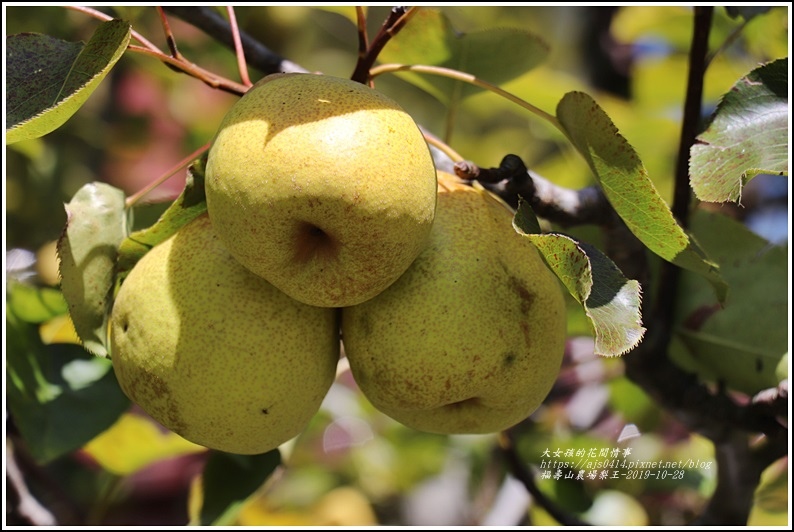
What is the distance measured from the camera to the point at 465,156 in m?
2.07

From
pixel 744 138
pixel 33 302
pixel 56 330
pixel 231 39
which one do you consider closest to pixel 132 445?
pixel 56 330

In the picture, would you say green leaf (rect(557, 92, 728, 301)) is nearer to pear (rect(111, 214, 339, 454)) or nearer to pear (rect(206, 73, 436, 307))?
pear (rect(206, 73, 436, 307))

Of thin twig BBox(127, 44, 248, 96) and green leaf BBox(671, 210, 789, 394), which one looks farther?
green leaf BBox(671, 210, 789, 394)

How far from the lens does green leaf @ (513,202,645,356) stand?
→ 67cm

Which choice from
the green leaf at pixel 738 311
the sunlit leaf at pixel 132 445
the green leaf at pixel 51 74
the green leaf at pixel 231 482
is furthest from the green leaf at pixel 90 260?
the green leaf at pixel 738 311

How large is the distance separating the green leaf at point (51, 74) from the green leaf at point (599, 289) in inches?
16.4

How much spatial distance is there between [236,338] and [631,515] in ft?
3.69

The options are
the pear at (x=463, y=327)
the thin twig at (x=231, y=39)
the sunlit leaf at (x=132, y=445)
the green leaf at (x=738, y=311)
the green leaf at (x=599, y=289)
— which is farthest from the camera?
the sunlit leaf at (x=132, y=445)

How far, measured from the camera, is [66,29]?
76.0 inches

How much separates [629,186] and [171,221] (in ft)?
1.58

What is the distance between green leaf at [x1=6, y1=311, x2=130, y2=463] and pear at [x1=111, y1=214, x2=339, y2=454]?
1.02 ft

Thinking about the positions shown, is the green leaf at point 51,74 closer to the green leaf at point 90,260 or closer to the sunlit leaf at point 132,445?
the green leaf at point 90,260

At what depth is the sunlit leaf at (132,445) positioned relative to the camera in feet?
4.41

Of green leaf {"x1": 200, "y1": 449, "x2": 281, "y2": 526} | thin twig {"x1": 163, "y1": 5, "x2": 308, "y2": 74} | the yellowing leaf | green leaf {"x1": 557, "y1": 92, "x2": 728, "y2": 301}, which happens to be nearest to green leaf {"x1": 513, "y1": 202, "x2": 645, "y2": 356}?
green leaf {"x1": 557, "y1": 92, "x2": 728, "y2": 301}
